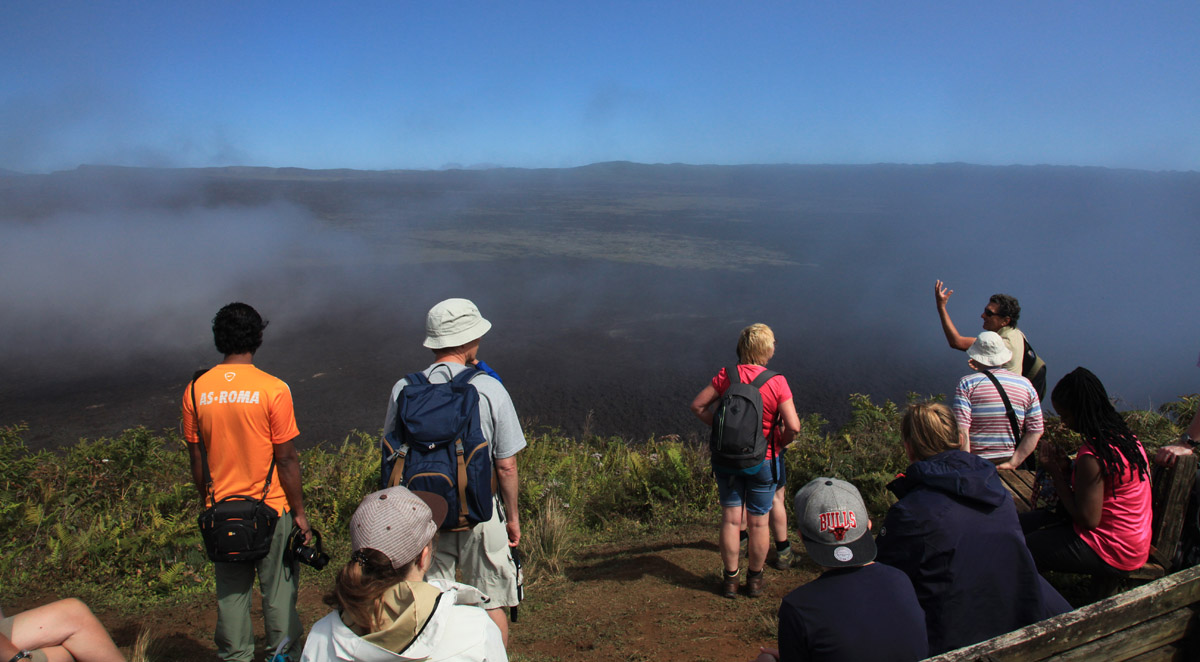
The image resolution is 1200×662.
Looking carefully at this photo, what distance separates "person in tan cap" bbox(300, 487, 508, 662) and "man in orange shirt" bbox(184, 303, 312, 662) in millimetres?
1256

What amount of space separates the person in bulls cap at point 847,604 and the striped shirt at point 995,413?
2.21 meters

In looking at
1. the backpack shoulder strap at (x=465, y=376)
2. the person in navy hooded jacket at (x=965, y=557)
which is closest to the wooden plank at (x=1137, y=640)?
the person in navy hooded jacket at (x=965, y=557)

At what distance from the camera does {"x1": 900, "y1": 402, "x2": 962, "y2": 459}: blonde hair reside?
270 centimetres

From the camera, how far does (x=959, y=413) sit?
157 inches

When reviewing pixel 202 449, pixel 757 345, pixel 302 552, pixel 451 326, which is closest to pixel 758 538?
pixel 757 345

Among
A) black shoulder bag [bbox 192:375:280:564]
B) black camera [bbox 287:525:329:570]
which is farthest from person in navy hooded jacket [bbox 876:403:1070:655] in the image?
black shoulder bag [bbox 192:375:280:564]

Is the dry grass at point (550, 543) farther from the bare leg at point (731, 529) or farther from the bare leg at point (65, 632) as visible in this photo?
the bare leg at point (65, 632)

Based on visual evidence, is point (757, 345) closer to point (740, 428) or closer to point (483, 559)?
point (740, 428)

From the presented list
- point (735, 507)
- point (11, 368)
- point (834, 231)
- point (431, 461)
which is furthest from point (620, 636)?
point (834, 231)

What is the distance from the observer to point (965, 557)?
2.38 metres

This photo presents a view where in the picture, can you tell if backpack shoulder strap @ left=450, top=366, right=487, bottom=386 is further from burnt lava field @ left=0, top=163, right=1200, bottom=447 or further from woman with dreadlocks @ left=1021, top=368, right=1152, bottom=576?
burnt lava field @ left=0, top=163, right=1200, bottom=447

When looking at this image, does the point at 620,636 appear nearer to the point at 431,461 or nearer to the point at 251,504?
the point at 431,461

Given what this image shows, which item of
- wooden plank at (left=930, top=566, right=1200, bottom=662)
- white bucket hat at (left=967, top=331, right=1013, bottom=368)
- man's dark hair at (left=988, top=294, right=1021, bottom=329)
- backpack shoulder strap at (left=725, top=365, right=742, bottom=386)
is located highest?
man's dark hair at (left=988, top=294, right=1021, bottom=329)

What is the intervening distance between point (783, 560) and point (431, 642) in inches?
116
